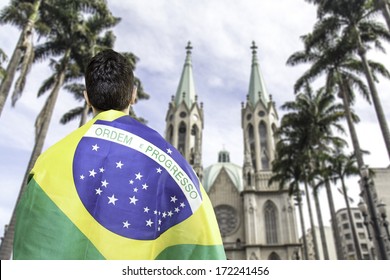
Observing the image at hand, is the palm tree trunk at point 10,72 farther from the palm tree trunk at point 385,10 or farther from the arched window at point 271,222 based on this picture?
the arched window at point 271,222

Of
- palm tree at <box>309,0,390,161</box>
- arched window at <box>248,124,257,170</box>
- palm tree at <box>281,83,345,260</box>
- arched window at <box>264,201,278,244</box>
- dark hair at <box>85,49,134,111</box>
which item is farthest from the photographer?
arched window at <box>248,124,257,170</box>

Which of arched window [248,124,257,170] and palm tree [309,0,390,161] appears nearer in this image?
palm tree [309,0,390,161]

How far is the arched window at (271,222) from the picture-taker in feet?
146

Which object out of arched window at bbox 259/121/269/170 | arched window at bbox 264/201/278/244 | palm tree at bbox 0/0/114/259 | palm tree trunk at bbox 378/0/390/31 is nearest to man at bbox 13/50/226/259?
palm tree at bbox 0/0/114/259

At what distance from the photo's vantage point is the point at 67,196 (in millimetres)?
1535

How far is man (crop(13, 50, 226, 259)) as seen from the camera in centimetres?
146

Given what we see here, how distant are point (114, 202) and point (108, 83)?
714 mm

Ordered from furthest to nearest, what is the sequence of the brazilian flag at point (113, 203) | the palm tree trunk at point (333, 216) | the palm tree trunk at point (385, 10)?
1. the palm tree trunk at point (333, 216)
2. the palm tree trunk at point (385, 10)
3. the brazilian flag at point (113, 203)

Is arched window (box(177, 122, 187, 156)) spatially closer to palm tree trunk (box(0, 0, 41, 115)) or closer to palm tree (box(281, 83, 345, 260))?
palm tree (box(281, 83, 345, 260))

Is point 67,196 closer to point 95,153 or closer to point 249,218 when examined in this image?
point 95,153

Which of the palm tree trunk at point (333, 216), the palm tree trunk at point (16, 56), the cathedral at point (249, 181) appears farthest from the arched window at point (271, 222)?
the palm tree trunk at point (16, 56)

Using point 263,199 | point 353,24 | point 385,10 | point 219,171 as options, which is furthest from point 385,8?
point 219,171

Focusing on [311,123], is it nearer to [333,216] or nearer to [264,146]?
[333,216]

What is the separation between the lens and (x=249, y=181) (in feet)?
160
